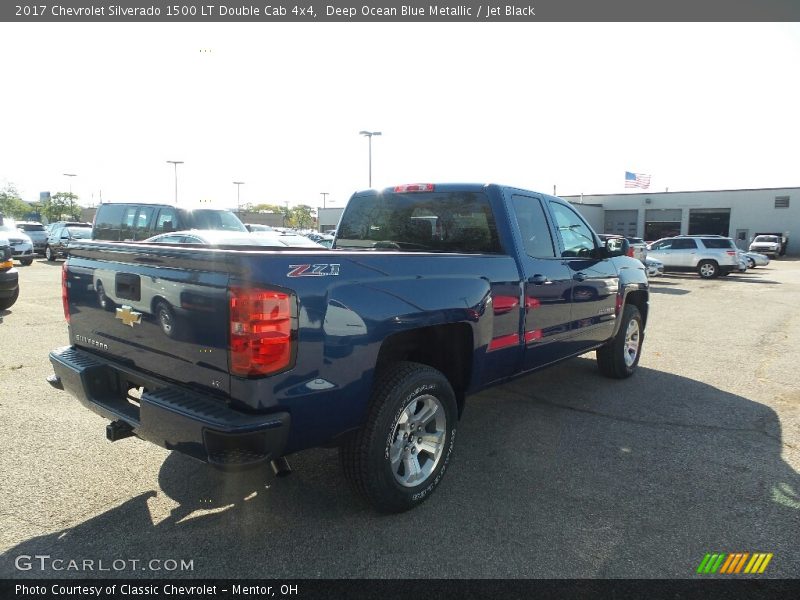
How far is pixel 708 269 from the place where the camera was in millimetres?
22562

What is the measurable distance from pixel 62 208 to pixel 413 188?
91303 millimetres

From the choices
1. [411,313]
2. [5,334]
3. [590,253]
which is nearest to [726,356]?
[590,253]

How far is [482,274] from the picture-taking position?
3.50 metres

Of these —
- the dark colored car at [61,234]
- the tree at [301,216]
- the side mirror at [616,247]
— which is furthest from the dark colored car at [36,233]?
the tree at [301,216]

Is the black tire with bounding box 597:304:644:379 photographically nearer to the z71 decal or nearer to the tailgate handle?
the z71 decal

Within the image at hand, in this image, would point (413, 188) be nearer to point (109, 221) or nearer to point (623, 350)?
point (623, 350)

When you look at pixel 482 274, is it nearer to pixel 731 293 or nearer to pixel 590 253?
pixel 590 253

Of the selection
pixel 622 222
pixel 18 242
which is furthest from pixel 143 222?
pixel 622 222

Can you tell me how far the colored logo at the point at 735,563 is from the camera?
2553 mm

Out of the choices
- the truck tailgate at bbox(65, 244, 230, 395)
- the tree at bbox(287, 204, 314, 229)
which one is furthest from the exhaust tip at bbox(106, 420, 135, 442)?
the tree at bbox(287, 204, 314, 229)

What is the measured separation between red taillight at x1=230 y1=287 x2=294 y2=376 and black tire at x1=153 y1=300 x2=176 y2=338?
478mm

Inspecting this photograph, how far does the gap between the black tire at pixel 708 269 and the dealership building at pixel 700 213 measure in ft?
97.0

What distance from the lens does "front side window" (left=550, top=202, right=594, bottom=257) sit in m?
4.71
